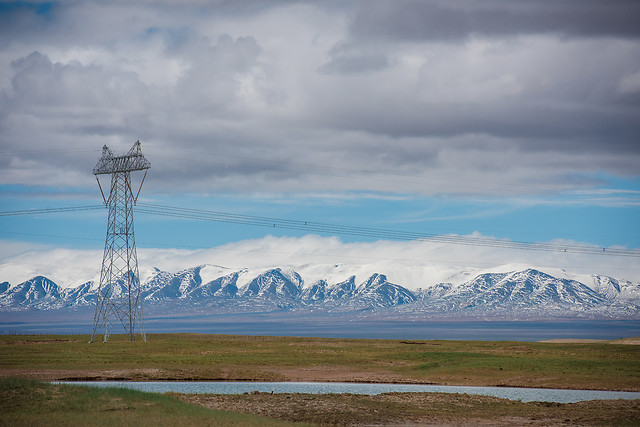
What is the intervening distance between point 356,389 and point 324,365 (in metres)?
18.2

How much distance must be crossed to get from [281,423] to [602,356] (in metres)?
58.7

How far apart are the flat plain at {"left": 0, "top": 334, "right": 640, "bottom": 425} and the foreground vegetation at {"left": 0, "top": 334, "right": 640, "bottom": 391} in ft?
0.36

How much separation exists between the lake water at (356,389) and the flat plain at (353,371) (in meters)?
3.11

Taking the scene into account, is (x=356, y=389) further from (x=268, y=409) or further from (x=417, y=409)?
(x=268, y=409)

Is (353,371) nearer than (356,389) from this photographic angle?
No

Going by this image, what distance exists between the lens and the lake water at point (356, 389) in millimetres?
62281

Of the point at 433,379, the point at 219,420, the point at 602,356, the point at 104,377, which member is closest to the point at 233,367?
the point at 104,377

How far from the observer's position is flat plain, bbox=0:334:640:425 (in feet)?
169

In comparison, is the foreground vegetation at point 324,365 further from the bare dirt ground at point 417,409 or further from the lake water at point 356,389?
the bare dirt ground at point 417,409

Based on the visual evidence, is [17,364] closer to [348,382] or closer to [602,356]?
[348,382]

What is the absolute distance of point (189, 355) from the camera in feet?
310

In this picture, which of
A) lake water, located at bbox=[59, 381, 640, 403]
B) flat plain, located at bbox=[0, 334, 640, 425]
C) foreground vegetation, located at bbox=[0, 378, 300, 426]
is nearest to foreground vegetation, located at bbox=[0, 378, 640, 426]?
foreground vegetation, located at bbox=[0, 378, 300, 426]

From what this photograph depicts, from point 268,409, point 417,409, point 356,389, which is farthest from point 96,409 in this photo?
point 356,389

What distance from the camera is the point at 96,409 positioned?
4722cm
